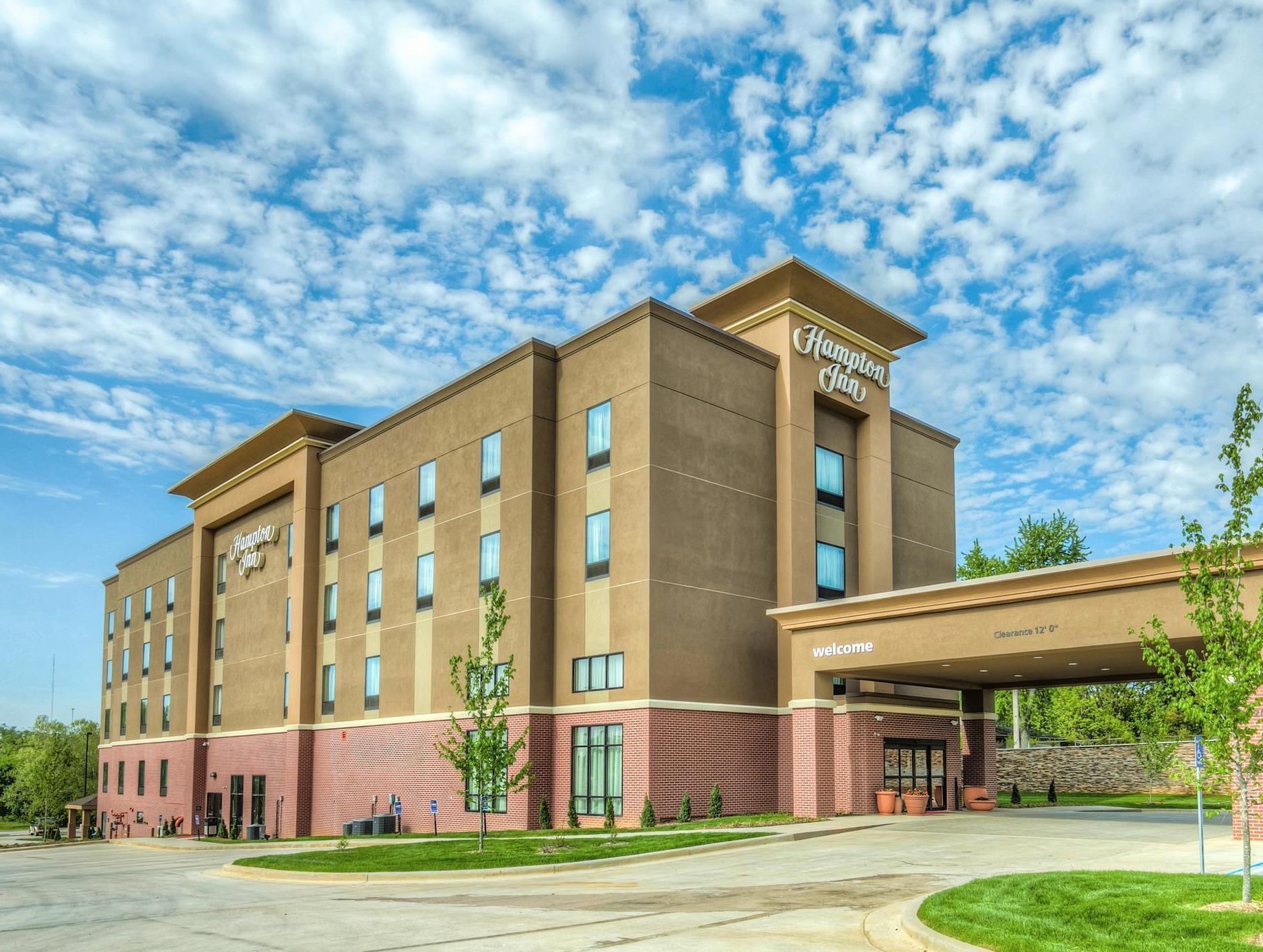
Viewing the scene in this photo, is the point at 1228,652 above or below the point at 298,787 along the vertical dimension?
above

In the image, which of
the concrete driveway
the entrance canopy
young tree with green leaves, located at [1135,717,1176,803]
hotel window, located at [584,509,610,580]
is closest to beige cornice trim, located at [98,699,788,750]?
the entrance canopy

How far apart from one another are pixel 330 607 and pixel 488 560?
1434cm

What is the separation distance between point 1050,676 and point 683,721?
1231 cm

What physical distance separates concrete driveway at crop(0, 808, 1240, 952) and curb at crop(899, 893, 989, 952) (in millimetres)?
612

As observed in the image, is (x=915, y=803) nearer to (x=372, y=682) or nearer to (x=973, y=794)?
(x=973, y=794)

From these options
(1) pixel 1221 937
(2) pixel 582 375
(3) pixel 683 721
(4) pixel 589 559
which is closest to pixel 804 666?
(3) pixel 683 721

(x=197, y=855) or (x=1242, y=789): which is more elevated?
(x=1242, y=789)

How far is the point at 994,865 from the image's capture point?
822 inches

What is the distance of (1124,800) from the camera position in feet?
171

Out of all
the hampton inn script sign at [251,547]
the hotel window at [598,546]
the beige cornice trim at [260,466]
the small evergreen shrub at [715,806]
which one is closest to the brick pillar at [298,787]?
the hampton inn script sign at [251,547]

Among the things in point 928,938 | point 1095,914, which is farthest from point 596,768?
point 928,938

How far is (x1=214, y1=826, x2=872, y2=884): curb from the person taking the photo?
73.5ft

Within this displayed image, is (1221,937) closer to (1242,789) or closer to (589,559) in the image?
(1242,789)

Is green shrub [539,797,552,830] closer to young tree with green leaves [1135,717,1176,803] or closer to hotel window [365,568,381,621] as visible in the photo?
hotel window [365,568,381,621]
